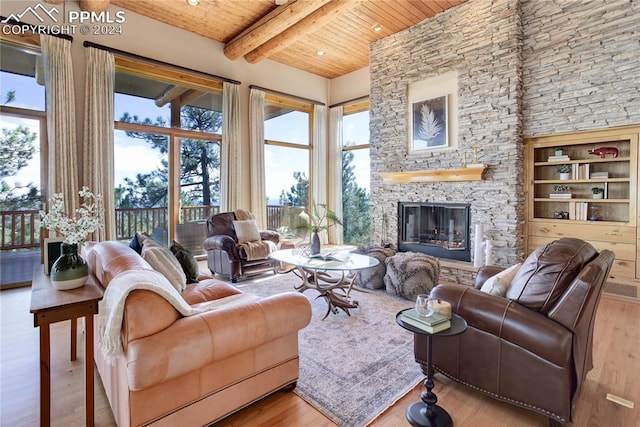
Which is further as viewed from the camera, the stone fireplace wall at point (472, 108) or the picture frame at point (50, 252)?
the stone fireplace wall at point (472, 108)

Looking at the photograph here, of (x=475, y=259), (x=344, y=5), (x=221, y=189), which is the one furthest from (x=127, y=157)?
(x=475, y=259)

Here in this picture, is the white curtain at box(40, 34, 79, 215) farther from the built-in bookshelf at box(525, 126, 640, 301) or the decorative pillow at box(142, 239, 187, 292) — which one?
the built-in bookshelf at box(525, 126, 640, 301)

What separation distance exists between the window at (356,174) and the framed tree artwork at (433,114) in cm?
170

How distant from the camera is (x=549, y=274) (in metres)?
1.74

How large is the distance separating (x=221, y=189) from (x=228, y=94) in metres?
1.72

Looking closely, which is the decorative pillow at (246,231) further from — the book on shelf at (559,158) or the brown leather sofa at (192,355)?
the book on shelf at (559,158)

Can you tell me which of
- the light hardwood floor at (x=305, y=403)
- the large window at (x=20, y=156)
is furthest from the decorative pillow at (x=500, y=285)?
the large window at (x=20, y=156)

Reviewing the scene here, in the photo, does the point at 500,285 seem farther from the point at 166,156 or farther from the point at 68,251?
the point at 166,156

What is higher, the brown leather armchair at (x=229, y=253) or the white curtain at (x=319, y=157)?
the white curtain at (x=319, y=157)

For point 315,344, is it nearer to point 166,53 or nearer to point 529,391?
point 529,391

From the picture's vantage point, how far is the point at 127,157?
16.3 ft

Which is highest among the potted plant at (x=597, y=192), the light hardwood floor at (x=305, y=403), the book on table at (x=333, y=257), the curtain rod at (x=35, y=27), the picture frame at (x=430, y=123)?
the curtain rod at (x=35, y=27)

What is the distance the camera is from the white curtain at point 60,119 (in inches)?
161

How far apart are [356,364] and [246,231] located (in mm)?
3011
